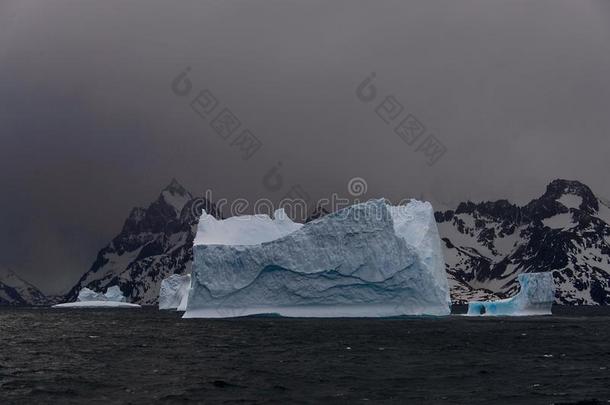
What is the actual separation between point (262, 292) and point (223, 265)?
3.98m

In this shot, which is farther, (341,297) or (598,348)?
(341,297)

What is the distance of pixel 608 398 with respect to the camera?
2419 centimetres

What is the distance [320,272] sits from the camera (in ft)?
205

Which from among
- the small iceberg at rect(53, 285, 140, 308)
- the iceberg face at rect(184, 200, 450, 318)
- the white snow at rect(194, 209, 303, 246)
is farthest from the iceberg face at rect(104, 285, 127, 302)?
the iceberg face at rect(184, 200, 450, 318)

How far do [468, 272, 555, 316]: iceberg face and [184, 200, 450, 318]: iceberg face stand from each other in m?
26.9

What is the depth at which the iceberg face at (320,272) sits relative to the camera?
207 ft

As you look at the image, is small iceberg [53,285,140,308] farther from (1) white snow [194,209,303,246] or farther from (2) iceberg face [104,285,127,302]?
(1) white snow [194,209,303,246]

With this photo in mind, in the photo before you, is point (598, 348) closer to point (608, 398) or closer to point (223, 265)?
point (608, 398)

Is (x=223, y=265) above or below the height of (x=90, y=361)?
above

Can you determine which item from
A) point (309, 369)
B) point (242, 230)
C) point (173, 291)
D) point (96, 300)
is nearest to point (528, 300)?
point (242, 230)

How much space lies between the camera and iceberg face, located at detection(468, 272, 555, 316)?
8878 centimetres

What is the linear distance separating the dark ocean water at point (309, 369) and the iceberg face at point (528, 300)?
37379mm

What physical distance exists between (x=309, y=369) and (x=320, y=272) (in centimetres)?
3048

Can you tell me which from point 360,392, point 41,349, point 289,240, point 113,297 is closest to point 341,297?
point 289,240
